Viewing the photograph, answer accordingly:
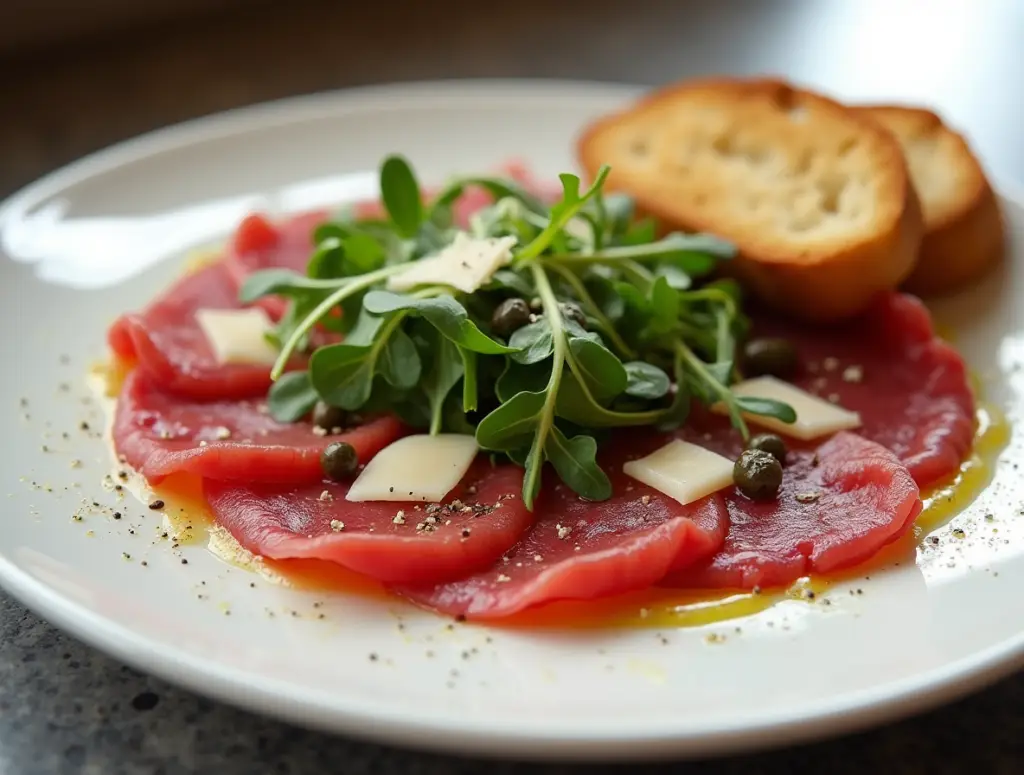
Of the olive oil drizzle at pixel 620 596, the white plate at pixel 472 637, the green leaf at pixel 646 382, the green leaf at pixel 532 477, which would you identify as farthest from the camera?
the green leaf at pixel 646 382

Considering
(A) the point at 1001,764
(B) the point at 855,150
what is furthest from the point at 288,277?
(A) the point at 1001,764

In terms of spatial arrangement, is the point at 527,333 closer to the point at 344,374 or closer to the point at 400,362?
the point at 400,362

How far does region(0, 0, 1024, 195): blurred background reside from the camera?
485 centimetres

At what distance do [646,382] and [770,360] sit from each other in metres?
0.50

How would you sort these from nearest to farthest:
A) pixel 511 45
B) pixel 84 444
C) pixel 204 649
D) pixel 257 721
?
pixel 204 649 → pixel 257 721 → pixel 84 444 → pixel 511 45

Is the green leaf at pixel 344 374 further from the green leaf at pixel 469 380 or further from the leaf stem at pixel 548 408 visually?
the leaf stem at pixel 548 408

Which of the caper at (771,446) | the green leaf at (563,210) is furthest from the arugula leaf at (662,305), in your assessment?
the caper at (771,446)

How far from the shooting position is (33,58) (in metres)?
5.07

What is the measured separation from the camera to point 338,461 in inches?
98.4

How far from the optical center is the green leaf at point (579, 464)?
8.00 ft

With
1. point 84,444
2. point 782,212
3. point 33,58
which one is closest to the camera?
point 84,444

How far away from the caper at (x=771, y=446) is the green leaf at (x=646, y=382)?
0.77ft

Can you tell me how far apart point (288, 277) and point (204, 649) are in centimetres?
118

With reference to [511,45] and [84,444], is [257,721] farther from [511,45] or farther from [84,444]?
[511,45]
